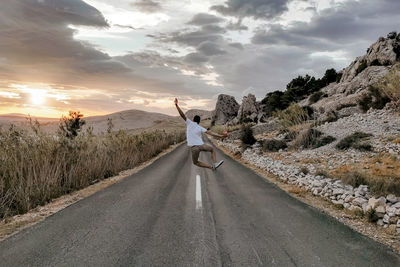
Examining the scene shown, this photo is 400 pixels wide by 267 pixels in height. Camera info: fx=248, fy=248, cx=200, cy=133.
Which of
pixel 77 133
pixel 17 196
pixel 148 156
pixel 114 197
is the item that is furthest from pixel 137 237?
pixel 148 156

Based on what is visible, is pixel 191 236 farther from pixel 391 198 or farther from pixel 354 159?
pixel 354 159

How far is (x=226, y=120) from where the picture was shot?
290ft

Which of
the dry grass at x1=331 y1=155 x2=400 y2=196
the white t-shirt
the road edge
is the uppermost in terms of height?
the white t-shirt

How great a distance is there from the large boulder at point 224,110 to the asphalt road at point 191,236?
81.7 m

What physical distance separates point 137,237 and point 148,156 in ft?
53.3

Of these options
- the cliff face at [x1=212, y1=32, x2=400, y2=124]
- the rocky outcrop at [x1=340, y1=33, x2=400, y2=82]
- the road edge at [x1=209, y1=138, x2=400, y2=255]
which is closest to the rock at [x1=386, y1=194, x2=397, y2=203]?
the road edge at [x1=209, y1=138, x2=400, y2=255]

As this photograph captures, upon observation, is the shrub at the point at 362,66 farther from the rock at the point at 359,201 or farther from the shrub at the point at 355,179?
the rock at the point at 359,201

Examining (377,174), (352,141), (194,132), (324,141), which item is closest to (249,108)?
(324,141)

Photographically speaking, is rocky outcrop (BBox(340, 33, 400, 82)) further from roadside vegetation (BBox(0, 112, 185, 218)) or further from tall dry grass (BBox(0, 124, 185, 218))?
tall dry grass (BBox(0, 124, 185, 218))

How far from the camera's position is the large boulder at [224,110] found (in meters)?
90.3

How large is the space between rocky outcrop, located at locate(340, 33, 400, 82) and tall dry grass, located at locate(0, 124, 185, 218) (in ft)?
160

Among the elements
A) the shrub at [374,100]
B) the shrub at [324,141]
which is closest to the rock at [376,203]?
the shrub at [324,141]

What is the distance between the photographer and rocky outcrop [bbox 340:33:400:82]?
42719 mm

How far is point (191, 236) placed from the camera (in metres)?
4.98
